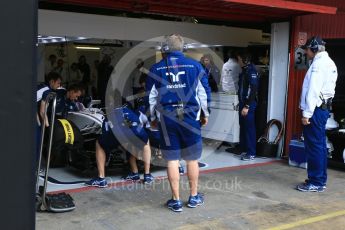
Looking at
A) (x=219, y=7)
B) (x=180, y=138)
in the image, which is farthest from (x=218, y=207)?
(x=219, y=7)

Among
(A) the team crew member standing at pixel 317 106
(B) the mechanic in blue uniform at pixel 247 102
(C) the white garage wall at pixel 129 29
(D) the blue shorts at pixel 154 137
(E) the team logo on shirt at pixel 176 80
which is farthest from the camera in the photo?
(B) the mechanic in blue uniform at pixel 247 102

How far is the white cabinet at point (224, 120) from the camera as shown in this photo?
320 inches

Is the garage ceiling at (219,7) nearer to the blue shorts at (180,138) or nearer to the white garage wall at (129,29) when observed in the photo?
the white garage wall at (129,29)

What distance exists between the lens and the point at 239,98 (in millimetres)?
7625

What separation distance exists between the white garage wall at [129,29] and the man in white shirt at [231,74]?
0.85 m

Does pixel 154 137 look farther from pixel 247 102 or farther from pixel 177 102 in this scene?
pixel 247 102

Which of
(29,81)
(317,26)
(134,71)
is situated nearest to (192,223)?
(29,81)

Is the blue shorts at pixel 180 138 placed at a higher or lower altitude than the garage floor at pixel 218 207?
higher

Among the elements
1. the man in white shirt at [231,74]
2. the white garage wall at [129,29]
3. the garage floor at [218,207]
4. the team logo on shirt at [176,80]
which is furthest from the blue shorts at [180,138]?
the man in white shirt at [231,74]

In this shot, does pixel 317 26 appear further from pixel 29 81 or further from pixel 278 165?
pixel 29 81

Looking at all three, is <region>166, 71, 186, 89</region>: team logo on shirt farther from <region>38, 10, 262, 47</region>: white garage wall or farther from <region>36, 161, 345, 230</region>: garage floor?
<region>38, 10, 262, 47</region>: white garage wall

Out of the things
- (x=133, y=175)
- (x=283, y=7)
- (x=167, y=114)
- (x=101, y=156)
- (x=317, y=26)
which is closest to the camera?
(x=167, y=114)

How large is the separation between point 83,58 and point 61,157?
24.0ft

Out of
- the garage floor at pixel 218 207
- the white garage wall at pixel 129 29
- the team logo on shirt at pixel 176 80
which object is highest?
the white garage wall at pixel 129 29
